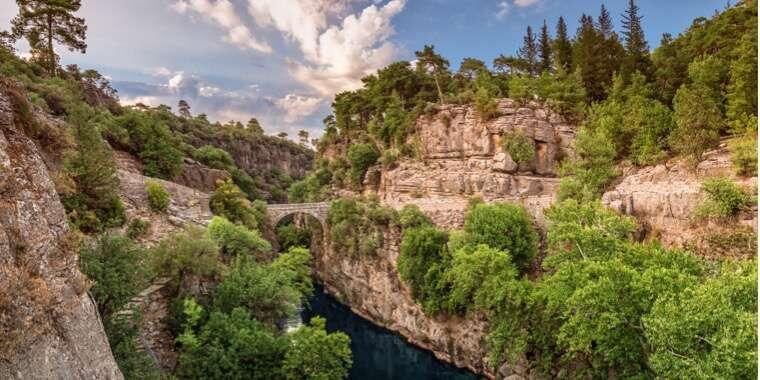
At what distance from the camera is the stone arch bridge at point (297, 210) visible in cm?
4184

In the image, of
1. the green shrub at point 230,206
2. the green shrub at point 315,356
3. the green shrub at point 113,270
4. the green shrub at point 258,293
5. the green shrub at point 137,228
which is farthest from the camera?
the green shrub at point 230,206

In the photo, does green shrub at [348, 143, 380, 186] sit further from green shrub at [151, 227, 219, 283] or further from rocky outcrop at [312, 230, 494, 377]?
green shrub at [151, 227, 219, 283]

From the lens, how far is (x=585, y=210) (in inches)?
864

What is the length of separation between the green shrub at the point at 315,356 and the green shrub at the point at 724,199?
66.0 feet

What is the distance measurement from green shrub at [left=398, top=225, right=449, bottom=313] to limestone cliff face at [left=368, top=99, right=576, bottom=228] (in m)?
6.37

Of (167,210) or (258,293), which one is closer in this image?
(258,293)

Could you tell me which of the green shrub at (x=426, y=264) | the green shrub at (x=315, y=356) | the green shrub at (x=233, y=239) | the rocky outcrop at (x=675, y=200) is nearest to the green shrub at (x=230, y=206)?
the green shrub at (x=233, y=239)

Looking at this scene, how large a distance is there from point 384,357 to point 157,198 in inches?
807

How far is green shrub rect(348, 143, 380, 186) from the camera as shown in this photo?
48.0 m

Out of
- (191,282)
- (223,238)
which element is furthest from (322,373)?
(223,238)

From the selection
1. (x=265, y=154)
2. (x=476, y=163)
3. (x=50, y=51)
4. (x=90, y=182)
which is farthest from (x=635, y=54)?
(x=265, y=154)

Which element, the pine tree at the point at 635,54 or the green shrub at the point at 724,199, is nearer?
the green shrub at the point at 724,199

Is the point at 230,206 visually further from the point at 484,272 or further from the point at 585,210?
the point at 585,210

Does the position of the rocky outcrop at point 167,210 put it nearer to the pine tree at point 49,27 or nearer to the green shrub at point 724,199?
the pine tree at point 49,27
